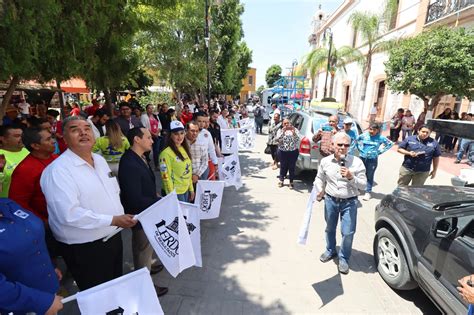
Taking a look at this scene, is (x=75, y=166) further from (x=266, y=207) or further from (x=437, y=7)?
(x=437, y=7)

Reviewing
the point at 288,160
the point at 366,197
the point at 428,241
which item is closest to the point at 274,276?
the point at 428,241

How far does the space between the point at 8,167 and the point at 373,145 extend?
6.00 m

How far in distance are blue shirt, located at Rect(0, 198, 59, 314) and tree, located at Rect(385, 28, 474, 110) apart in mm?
13026

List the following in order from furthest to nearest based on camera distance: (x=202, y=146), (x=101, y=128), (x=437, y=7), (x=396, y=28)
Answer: (x=396, y=28) < (x=437, y=7) < (x=101, y=128) < (x=202, y=146)

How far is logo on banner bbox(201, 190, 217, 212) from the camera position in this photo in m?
4.20

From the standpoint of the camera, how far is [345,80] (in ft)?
95.8

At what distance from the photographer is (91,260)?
223 centimetres

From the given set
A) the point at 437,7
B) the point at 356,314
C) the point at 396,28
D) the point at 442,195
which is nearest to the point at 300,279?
the point at 356,314

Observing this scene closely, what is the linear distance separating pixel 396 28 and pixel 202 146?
2109 centimetres

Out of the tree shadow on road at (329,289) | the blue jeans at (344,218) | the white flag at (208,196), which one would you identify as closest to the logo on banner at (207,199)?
the white flag at (208,196)

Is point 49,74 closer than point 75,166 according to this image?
No

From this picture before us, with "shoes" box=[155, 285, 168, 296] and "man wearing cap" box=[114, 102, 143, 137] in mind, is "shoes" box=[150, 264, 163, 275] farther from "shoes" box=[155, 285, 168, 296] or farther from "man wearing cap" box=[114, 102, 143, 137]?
"man wearing cap" box=[114, 102, 143, 137]

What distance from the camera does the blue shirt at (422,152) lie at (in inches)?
194

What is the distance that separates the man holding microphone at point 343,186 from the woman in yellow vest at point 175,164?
175 cm
